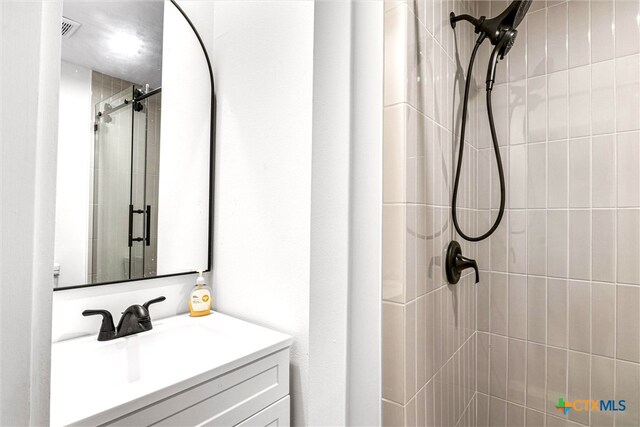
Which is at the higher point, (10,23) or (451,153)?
(451,153)

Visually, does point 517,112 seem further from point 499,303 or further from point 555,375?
point 555,375

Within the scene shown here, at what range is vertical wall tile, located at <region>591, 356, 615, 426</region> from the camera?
108 centimetres

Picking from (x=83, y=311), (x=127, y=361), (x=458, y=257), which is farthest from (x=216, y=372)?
(x=458, y=257)

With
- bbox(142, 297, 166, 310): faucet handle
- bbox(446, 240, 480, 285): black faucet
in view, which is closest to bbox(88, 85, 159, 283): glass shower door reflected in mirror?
bbox(142, 297, 166, 310): faucet handle

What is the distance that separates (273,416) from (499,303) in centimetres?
94

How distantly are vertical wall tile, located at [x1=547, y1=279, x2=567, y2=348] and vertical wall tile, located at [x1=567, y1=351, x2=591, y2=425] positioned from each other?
5 cm

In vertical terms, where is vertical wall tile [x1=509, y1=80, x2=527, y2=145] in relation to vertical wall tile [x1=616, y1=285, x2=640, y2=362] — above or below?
above

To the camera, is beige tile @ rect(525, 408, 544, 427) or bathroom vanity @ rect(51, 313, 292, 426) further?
beige tile @ rect(525, 408, 544, 427)

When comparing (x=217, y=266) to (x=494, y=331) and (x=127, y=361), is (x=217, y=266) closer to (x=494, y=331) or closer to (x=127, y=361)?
(x=127, y=361)

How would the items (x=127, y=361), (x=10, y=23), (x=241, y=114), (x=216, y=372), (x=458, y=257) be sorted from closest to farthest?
1. (x=10, y=23)
2. (x=216, y=372)
3. (x=127, y=361)
4. (x=458, y=257)
5. (x=241, y=114)

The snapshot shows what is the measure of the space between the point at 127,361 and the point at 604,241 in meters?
1.51

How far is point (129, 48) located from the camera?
3.69ft

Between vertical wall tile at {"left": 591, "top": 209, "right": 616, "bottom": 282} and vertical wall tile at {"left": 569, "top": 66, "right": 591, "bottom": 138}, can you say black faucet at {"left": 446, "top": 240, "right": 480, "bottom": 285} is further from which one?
vertical wall tile at {"left": 569, "top": 66, "right": 591, "bottom": 138}

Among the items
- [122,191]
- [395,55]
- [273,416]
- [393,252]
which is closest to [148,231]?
[122,191]
